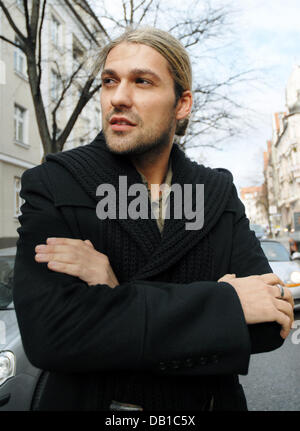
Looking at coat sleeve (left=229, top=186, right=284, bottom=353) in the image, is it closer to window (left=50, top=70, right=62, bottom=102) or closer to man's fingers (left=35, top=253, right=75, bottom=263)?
man's fingers (left=35, top=253, right=75, bottom=263)

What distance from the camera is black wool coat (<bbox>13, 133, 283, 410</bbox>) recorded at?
3.67 ft

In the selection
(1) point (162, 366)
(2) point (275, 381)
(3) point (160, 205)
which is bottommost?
(2) point (275, 381)

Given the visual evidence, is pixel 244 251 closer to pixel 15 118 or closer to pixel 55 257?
pixel 55 257

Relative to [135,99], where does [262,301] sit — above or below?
below

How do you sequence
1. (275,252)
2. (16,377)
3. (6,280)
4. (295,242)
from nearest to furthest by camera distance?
(16,377)
(6,280)
(275,252)
(295,242)

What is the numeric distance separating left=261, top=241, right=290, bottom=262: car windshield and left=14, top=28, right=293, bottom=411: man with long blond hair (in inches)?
254

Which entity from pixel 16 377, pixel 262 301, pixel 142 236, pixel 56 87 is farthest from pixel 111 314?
pixel 56 87

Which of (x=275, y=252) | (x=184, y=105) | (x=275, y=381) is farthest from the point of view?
(x=275, y=252)

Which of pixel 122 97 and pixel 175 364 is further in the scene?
pixel 122 97

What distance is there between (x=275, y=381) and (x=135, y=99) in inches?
146

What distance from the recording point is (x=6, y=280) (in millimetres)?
4430

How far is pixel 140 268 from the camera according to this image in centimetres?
135

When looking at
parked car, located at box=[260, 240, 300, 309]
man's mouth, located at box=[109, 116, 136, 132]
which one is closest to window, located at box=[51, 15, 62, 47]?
parked car, located at box=[260, 240, 300, 309]

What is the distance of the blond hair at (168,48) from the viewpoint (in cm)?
158
